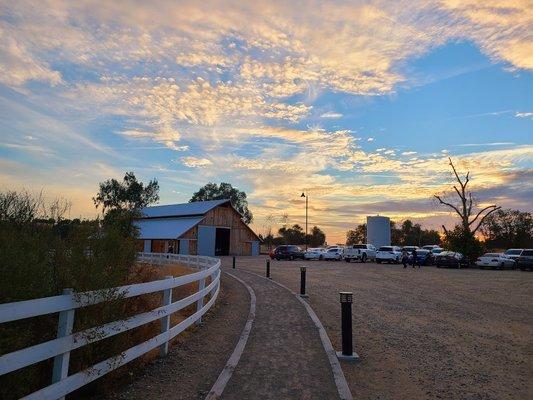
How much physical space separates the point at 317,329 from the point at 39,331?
20.7ft

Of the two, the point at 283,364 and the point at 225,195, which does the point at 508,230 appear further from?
the point at 283,364

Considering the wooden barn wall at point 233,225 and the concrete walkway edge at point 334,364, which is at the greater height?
the wooden barn wall at point 233,225

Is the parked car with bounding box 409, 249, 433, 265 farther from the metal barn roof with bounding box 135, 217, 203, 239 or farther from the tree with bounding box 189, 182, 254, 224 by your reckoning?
the tree with bounding box 189, 182, 254, 224

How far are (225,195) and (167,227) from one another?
55875mm

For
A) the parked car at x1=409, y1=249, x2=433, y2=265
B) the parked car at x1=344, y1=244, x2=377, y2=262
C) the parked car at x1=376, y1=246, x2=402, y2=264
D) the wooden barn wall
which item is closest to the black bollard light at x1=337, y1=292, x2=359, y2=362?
the parked car at x1=409, y1=249, x2=433, y2=265

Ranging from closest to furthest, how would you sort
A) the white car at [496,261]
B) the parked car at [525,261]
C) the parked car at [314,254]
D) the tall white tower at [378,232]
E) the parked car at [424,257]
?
the parked car at [525,261]
the white car at [496,261]
the parked car at [424,257]
the parked car at [314,254]
the tall white tower at [378,232]

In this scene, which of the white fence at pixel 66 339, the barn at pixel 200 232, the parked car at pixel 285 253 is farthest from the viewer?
the barn at pixel 200 232

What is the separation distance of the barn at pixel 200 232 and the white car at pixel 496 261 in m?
30.2

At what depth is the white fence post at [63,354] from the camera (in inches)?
177

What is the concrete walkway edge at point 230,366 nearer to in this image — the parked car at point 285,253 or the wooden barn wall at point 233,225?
the parked car at point 285,253

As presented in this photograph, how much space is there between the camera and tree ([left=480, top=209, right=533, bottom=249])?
95.1 m

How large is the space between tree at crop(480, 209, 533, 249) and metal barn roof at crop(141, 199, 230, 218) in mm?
63170

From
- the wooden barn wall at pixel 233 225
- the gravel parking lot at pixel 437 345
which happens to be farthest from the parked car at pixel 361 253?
the gravel parking lot at pixel 437 345

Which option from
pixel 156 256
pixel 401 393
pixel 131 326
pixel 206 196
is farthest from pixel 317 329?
pixel 206 196
